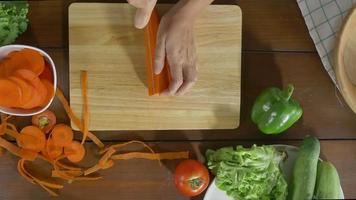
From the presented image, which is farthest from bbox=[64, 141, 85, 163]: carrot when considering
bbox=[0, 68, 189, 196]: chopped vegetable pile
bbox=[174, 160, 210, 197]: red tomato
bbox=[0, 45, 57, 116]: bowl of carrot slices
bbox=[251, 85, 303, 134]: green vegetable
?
bbox=[251, 85, 303, 134]: green vegetable

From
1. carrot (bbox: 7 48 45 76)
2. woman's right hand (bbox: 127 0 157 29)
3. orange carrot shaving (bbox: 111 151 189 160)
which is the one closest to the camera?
woman's right hand (bbox: 127 0 157 29)

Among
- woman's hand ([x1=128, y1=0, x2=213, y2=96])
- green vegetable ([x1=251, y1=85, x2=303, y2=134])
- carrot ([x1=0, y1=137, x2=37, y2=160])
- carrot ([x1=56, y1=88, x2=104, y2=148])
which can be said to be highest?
woman's hand ([x1=128, y1=0, x2=213, y2=96])

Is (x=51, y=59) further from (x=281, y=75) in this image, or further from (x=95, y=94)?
(x=281, y=75)

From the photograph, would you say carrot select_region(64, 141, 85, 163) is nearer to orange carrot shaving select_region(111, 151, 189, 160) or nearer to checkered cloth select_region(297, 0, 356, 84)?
orange carrot shaving select_region(111, 151, 189, 160)

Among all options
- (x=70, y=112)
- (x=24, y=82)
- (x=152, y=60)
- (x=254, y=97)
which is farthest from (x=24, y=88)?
(x=254, y=97)

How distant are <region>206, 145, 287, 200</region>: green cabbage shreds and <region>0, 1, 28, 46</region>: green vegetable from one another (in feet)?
1.59

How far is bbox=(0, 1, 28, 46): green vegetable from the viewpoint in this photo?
92cm

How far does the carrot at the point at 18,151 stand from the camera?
0.97 metres

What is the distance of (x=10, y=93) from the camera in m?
0.87

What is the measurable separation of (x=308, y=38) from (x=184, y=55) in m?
0.30

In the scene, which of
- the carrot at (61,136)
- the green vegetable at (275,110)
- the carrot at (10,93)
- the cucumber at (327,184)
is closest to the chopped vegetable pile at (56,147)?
the carrot at (61,136)

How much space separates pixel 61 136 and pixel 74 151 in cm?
4

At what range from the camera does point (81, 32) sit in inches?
39.2

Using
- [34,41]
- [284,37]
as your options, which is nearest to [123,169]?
[34,41]
